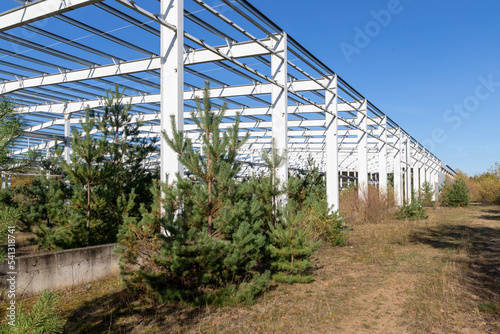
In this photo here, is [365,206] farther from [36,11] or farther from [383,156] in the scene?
[36,11]

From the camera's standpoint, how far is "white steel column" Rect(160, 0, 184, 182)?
266 inches

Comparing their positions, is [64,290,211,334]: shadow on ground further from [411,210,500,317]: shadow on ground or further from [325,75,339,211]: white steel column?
[325,75,339,211]: white steel column

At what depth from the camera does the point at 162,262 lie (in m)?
5.39

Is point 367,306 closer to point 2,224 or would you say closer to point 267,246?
point 267,246

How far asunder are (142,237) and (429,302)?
5.33 meters

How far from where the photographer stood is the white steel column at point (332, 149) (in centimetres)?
1441

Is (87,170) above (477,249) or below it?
above

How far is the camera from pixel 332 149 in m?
14.8

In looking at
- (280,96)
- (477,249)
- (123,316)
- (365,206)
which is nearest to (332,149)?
(365,206)

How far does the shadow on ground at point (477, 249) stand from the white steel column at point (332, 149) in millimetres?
3530

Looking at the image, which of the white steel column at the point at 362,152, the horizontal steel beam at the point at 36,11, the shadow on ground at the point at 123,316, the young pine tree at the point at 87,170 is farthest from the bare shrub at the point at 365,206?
the horizontal steel beam at the point at 36,11

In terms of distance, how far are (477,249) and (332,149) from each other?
6453 mm

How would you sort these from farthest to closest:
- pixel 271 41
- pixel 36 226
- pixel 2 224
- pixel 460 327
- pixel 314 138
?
pixel 314 138 → pixel 271 41 → pixel 36 226 → pixel 460 327 → pixel 2 224

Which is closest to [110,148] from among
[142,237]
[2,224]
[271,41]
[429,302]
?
[142,237]
